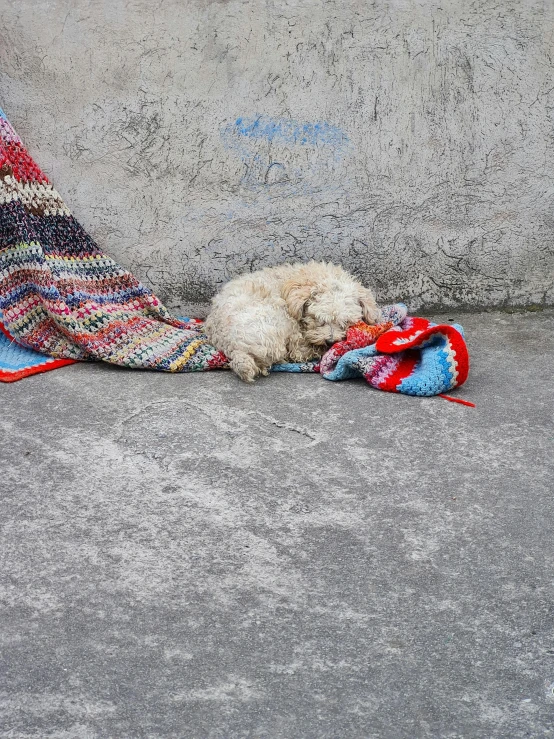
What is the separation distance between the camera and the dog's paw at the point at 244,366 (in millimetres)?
3652

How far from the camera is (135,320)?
4105 mm

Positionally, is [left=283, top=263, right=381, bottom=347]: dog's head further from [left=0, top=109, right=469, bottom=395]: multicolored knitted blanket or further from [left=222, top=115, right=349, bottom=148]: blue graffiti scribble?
[left=222, top=115, right=349, bottom=148]: blue graffiti scribble

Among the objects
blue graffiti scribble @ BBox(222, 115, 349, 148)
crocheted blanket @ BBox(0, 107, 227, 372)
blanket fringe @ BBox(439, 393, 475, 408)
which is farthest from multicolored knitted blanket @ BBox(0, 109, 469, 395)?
blue graffiti scribble @ BBox(222, 115, 349, 148)

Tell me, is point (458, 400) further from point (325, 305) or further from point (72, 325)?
point (72, 325)

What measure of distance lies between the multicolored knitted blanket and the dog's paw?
0.17 metres

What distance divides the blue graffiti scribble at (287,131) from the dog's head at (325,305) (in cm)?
80

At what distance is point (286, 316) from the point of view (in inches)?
153

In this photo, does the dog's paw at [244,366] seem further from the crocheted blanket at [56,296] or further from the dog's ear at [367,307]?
the dog's ear at [367,307]

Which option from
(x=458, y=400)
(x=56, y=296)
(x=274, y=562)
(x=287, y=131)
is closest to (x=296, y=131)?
(x=287, y=131)

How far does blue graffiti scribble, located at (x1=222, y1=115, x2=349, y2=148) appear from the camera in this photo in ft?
13.9

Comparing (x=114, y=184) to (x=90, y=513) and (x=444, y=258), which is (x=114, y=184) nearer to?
(x=444, y=258)

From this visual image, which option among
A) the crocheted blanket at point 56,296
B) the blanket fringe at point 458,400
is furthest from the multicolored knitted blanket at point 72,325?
the blanket fringe at point 458,400

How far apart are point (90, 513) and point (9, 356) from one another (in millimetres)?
1563

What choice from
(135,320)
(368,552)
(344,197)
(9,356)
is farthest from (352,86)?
(368,552)
